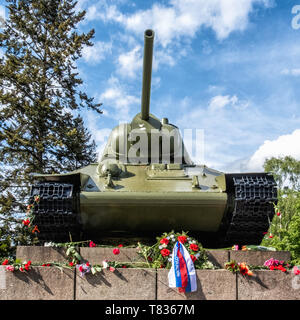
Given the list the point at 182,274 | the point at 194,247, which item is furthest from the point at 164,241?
the point at 182,274

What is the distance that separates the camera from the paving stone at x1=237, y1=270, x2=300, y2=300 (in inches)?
201

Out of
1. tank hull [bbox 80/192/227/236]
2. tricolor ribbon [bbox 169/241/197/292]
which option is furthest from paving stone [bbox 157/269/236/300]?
tank hull [bbox 80/192/227/236]

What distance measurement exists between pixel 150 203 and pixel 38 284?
7.44 feet

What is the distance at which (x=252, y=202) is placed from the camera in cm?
646

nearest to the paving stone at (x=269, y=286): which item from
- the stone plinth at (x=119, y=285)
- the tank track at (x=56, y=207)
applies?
the stone plinth at (x=119, y=285)

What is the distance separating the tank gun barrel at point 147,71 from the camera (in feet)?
21.9

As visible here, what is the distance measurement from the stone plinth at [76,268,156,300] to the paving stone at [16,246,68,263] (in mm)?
1128

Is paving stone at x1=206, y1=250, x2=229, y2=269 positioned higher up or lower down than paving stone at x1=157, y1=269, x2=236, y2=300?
higher up

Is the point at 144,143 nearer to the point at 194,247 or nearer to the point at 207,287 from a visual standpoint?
the point at 194,247

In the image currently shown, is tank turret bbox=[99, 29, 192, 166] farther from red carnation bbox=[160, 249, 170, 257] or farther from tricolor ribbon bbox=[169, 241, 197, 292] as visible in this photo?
tricolor ribbon bbox=[169, 241, 197, 292]

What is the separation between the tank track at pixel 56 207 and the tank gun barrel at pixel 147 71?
8.29ft

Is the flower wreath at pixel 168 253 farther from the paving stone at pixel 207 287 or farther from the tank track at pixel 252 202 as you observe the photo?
the tank track at pixel 252 202

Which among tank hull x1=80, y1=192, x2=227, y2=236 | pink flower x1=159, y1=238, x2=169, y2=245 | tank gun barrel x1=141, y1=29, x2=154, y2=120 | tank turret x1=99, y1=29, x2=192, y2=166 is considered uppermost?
tank gun barrel x1=141, y1=29, x2=154, y2=120

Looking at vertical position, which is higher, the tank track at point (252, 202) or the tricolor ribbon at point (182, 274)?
the tank track at point (252, 202)
